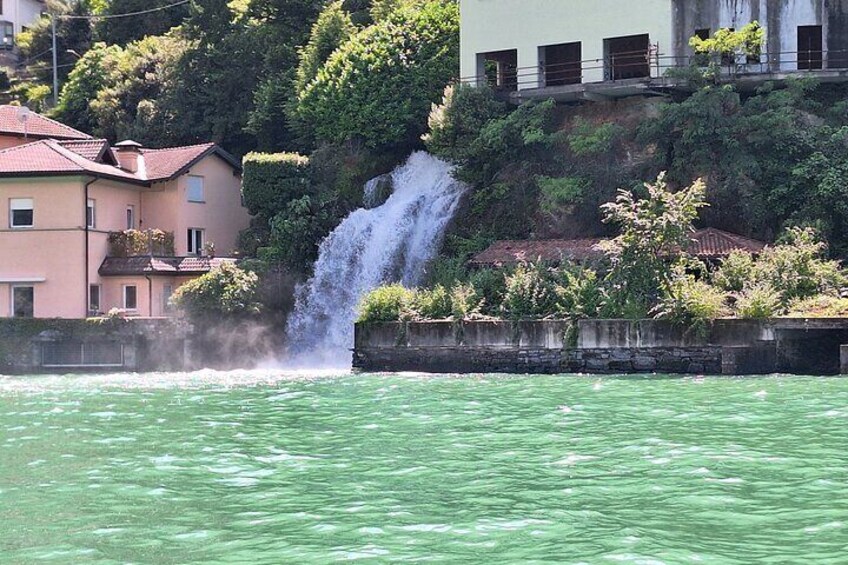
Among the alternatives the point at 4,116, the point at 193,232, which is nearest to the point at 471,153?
the point at 193,232

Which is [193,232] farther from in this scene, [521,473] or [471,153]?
[521,473]

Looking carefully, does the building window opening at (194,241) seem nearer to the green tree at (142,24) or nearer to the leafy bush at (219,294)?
the leafy bush at (219,294)

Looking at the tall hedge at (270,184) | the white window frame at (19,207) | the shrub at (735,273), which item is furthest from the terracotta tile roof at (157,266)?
the shrub at (735,273)

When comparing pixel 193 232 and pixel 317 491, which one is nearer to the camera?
pixel 317 491

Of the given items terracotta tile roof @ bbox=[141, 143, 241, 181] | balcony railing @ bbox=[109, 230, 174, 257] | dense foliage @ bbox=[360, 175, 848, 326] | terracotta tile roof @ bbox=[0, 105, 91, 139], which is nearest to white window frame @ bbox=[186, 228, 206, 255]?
terracotta tile roof @ bbox=[141, 143, 241, 181]

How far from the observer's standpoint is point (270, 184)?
171 ft

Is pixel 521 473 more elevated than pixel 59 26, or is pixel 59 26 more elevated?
pixel 59 26

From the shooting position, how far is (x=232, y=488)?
687 inches

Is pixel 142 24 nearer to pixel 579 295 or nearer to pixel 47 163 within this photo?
pixel 47 163

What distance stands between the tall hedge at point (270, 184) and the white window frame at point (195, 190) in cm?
417

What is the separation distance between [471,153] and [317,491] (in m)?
33.0

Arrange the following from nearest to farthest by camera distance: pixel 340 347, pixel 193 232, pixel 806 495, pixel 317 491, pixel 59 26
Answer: pixel 806 495, pixel 317 491, pixel 340 347, pixel 193 232, pixel 59 26

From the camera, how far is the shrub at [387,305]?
40.8m

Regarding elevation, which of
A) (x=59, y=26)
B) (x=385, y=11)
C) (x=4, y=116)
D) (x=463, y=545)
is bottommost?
(x=463, y=545)
